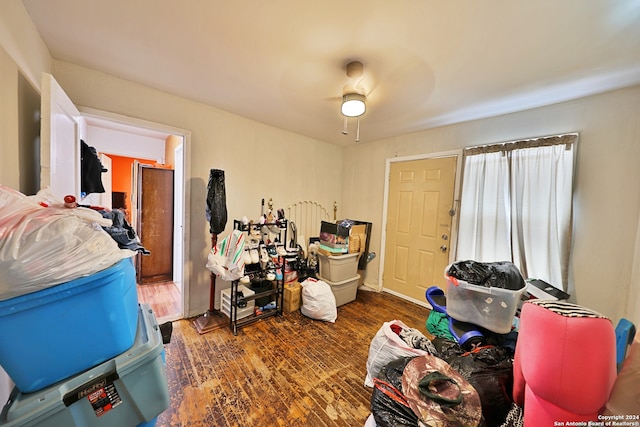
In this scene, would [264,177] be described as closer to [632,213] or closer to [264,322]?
[264,322]

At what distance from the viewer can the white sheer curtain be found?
2014 millimetres

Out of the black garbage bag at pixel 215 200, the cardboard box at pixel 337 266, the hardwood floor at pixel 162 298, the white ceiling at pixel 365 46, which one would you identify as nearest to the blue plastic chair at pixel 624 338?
the white ceiling at pixel 365 46

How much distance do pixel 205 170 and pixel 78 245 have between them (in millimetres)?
1992

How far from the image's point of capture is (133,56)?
66.4 inches

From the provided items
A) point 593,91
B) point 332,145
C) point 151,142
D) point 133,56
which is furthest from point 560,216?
point 151,142

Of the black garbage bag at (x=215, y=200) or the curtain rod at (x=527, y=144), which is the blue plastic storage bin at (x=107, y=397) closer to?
the black garbage bag at (x=215, y=200)

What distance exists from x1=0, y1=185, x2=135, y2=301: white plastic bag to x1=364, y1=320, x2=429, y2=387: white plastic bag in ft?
5.04

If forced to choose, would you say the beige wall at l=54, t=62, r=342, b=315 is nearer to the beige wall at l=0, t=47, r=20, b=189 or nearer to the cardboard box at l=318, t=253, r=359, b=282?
the beige wall at l=0, t=47, r=20, b=189

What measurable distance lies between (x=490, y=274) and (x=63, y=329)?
7.09 feet

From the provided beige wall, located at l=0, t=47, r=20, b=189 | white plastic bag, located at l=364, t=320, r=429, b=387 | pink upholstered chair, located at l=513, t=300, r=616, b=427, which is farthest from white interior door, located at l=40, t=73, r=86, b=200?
pink upholstered chair, located at l=513, t=300, r=616, b=427

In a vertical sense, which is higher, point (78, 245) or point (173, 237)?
point (78, 245)

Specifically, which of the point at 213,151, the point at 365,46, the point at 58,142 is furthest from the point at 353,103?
the point at 58,142

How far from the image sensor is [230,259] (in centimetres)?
216

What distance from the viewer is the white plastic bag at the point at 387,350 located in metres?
1.42
